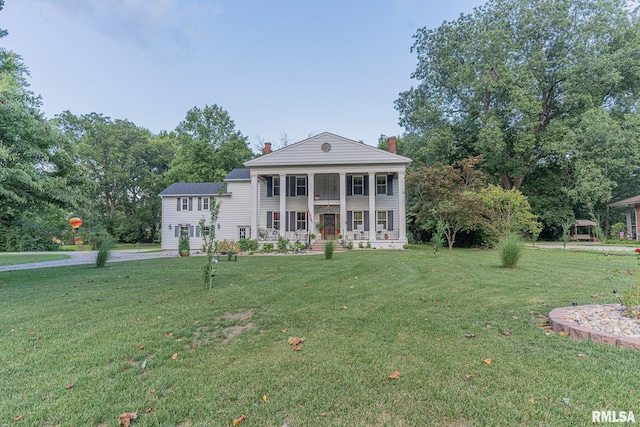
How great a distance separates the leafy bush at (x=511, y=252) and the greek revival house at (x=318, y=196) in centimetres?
1046

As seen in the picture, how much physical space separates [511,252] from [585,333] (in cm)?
602

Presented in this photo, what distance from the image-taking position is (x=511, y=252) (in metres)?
8.72

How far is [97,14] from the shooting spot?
1323 cm

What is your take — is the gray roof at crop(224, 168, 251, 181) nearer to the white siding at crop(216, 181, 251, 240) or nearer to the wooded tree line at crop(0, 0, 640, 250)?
the white siding at crop(216, 181, 251, 240)

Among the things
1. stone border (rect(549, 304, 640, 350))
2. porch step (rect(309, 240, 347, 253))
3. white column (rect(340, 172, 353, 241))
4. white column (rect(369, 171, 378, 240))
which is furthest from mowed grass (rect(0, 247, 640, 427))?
white column (rect(340, 172, 353, 241))

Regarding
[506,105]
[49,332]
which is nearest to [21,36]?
[49,332]

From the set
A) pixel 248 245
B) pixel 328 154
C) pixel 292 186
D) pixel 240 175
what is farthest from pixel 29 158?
pixel 240 175

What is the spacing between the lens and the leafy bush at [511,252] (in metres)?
8.71

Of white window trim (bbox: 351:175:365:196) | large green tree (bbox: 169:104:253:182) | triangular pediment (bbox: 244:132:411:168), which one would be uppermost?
large green tree (bbox: 169:104:253:182)

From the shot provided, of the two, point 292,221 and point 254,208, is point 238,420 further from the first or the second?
point 292,221

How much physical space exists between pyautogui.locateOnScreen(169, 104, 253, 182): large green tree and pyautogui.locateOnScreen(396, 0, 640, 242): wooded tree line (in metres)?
19.0

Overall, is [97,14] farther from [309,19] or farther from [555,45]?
[555,45]

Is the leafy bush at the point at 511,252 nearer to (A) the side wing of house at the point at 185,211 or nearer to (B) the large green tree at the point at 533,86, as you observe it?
(B) the large green tree at the point at 533,86

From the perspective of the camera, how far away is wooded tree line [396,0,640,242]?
19531 mm
